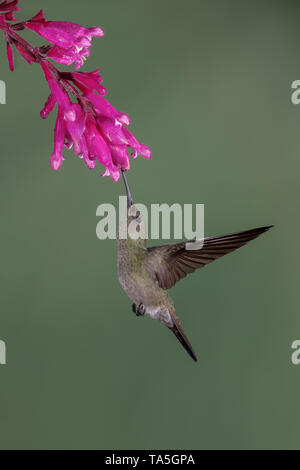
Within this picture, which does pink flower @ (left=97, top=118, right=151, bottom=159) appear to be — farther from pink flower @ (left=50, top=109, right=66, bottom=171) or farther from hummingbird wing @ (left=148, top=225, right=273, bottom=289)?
hummingbird wing @ (left=148, top=225, right=273, bottom=289)

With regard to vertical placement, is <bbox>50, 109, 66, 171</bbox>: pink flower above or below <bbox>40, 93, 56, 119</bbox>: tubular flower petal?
below

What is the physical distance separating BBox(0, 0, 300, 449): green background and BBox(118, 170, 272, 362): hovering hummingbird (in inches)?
39.1

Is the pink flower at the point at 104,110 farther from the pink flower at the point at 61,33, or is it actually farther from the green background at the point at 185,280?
the green background at the point at 185,280

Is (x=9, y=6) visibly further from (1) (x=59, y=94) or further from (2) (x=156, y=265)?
(2) (x=156, y=265)

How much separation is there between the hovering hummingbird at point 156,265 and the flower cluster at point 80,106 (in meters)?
0.18

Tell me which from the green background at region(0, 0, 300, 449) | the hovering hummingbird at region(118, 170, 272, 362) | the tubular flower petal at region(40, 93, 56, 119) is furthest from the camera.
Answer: the green background at region(0, 0, 300, 449)

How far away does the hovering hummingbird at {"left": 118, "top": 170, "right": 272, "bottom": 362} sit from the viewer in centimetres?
87

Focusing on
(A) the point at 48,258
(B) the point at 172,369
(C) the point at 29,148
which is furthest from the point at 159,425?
(C) the point at 29,148

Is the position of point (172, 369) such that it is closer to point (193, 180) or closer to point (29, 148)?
point (193, 180)

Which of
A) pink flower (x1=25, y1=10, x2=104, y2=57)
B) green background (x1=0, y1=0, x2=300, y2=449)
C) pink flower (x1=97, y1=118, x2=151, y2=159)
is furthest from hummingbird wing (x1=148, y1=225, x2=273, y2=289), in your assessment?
green background (x1=0, y1=0, x2=300, y2=449)

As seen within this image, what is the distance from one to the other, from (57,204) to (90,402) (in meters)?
0.74

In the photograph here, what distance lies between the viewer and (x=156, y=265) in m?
0.96

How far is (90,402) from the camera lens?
79.2 inches

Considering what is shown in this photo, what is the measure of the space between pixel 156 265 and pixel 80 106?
0.37 meters
